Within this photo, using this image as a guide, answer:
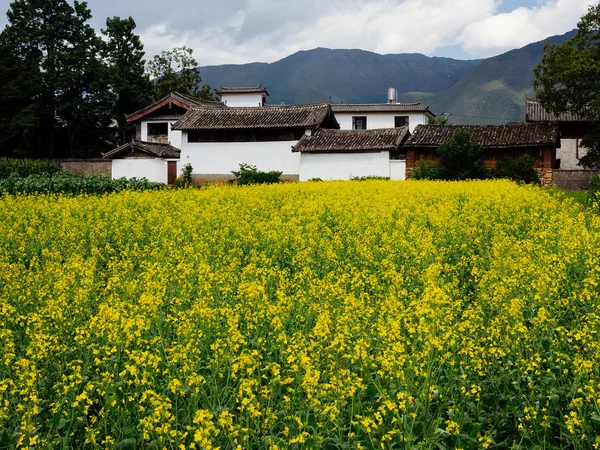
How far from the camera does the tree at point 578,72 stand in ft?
95.9

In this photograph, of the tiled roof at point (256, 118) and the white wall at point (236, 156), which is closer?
the tiled roof at point (256, 118)

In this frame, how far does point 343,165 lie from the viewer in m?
34.0

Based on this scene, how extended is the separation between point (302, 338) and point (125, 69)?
45.1 metres

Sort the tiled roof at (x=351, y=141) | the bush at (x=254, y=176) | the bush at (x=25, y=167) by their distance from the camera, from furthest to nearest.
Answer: the bush at (x=254, y=176)
the tiled roof at (x=351, y=141)
the bush at (x=25, y=167)

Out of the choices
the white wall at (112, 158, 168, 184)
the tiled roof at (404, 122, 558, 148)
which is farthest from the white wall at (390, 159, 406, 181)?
the white wall at (112, 158, 168, 184)

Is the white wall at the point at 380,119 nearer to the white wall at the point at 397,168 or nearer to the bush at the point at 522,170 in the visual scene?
the white wall at the point at 397,168

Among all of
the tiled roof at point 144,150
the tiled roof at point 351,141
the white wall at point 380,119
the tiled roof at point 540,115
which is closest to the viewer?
the tiled roof at point 351,141

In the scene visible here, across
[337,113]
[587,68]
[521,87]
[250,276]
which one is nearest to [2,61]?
[337,113]

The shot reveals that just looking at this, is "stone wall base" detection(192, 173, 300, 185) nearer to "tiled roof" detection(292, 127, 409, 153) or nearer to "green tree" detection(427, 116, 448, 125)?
"tiled roof" detection(292, 127, 409, 153)

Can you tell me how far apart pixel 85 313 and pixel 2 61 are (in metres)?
40.7

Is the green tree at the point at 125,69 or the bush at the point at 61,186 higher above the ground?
the green tree at the point at 125,69

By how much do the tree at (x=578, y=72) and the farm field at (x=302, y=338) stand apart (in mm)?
20266

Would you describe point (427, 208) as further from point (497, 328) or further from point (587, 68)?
point (587, 68)

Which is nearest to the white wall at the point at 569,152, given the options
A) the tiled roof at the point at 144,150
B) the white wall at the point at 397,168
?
the white wall at the point at 397,168
